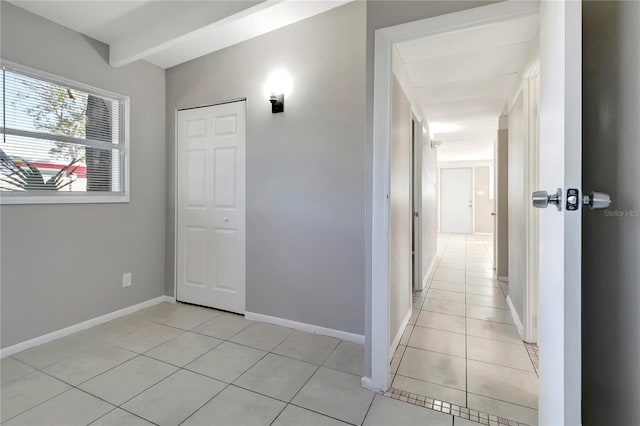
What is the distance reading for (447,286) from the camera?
12.8ft

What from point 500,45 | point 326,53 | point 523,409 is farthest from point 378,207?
point 500,45

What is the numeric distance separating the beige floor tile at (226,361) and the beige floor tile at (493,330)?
1.77 m

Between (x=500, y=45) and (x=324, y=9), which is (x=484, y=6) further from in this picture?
(x=324, y=9)

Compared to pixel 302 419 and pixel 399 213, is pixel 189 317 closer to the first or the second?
pixel 302 419

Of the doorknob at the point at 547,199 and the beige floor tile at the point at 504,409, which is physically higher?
the doorknob at the point at 547,199

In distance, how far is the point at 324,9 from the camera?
2.44 m

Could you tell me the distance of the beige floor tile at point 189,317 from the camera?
2764 mm

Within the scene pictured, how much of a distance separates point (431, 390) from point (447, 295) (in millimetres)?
1960

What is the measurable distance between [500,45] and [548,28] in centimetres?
146

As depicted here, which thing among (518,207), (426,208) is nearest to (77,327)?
(518,207)

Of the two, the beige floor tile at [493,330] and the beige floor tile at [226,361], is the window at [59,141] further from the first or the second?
the beige floor tile at [493,330]

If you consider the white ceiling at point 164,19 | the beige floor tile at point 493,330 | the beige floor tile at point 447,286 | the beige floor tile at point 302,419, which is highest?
the white ceiling at point 164,19

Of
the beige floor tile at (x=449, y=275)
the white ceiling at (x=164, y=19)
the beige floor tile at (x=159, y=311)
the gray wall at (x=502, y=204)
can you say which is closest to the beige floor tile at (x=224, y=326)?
the beige floor tile at (x=159, y=311)

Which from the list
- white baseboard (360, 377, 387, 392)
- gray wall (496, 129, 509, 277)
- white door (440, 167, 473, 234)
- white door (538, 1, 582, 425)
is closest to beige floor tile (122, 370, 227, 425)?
white baseboard (360, 377, 387, 392)
